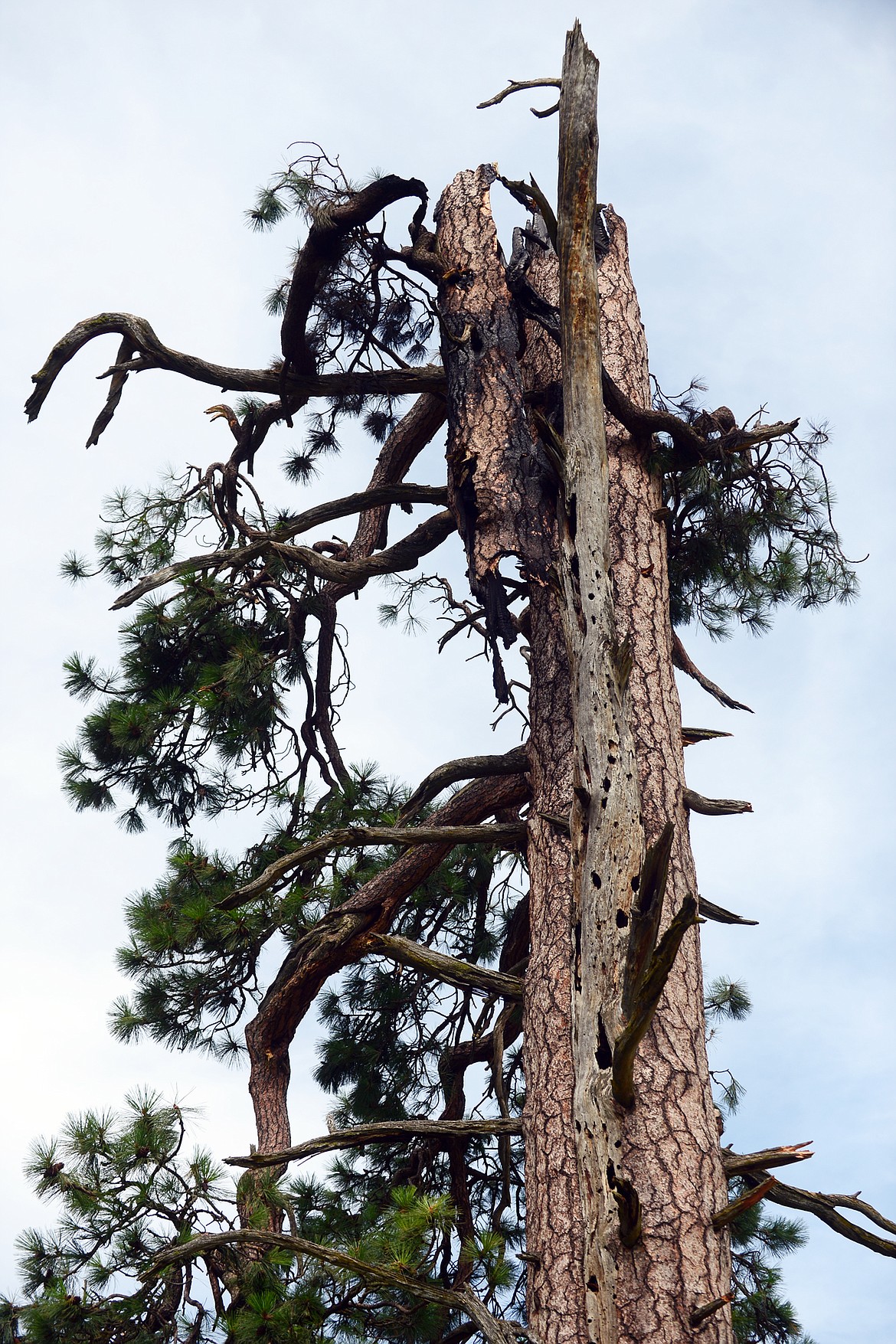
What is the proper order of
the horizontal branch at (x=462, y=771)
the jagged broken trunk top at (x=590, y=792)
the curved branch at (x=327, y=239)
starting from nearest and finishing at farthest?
the jagged broken trunk top at (x=590, y=792) < the horizontal branch at (x=462, y=771) < the curved branch at (x=327, y=239)

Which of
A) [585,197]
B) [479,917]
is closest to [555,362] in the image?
[585,197]

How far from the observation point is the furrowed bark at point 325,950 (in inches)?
193

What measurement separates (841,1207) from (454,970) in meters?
1.48

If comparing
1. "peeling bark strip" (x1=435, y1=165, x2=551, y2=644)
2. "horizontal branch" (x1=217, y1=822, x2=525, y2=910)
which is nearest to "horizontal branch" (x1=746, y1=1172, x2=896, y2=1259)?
"horizontal branch" (x1=217, y1=822, x2=525, y2=910)

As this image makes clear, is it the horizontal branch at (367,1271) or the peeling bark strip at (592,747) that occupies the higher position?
the peeling bark strip at (592,747)

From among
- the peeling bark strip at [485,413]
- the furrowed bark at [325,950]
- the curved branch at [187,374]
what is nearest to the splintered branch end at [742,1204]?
the furrowed bark at [325,950]

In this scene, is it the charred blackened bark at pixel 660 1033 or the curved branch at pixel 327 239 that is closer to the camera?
the charred blackened bark at pixel 660 1033

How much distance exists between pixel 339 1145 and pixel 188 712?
256 centimetres

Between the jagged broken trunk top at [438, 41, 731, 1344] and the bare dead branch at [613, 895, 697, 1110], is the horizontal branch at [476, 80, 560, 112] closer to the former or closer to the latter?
the jagged broken trunk top at [438, 41, 731, 1344]

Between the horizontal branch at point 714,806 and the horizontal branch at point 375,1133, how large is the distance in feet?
4.54

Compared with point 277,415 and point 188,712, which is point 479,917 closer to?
point 188,712

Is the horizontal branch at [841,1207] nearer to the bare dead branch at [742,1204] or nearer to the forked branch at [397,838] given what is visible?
the bare dead branch at [742,1204]

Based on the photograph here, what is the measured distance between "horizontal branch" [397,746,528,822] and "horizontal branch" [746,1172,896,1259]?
1769 mm

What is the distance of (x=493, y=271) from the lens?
529 cm
